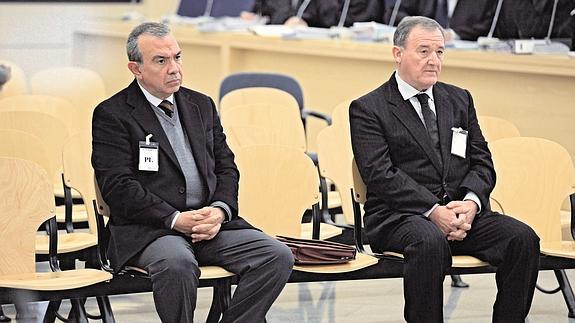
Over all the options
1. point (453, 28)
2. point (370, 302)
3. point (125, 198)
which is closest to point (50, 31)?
point (453, 28)

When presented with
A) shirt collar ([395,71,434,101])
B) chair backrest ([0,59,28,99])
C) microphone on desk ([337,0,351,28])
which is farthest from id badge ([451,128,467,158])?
microphone on desk ([337,0,351,28])

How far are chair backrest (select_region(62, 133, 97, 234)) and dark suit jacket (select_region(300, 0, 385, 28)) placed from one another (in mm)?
4856

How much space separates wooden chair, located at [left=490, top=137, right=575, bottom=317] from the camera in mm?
5137

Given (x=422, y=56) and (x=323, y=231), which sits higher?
(x=422, y=56)

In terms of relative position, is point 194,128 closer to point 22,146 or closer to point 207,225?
point 207,225

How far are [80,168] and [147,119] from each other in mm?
693

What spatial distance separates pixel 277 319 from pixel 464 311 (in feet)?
2.74

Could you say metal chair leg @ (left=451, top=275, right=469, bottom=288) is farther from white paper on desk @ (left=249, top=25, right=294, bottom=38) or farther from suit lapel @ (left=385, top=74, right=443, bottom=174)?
white paper on desk @ (left=249, top=25, right=294, bottom=38)

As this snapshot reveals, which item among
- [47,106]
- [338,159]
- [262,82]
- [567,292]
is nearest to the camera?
[567,292]

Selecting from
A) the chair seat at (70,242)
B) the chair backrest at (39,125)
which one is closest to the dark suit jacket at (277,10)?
the chair backrest at (39,125)

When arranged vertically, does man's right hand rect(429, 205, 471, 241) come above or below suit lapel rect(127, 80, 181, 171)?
below

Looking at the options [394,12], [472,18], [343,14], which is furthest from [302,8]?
[472,18]

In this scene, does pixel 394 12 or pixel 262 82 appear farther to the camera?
pixel 394 12

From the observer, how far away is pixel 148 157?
14.3ft
